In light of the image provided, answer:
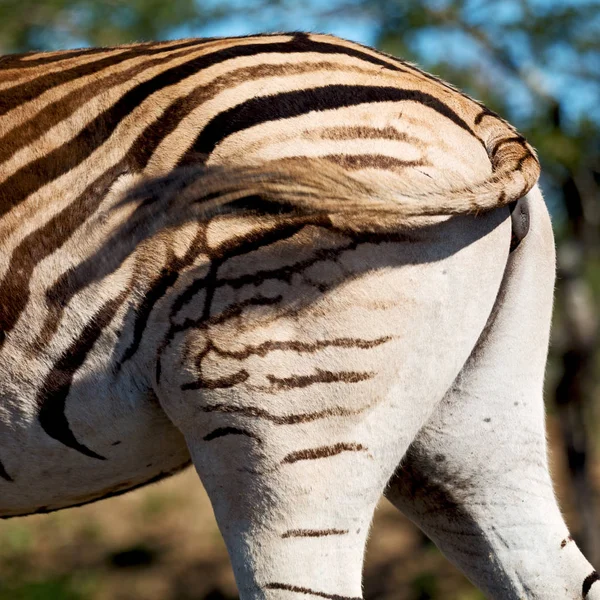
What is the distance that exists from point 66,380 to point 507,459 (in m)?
1.21

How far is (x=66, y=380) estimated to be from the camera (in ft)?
6.89

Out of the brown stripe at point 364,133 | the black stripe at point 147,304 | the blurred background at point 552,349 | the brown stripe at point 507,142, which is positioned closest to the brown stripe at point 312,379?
the black stripe at point 147,304

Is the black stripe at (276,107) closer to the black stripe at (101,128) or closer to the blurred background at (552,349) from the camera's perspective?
the black stripe at (101,128)

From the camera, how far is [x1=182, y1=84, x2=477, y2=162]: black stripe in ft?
6.57

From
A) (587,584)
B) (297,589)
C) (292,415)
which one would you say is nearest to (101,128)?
(292,415)

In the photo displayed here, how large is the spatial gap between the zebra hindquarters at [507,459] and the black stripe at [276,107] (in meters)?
0.61

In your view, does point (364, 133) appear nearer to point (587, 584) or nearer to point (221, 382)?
point (221, 382)

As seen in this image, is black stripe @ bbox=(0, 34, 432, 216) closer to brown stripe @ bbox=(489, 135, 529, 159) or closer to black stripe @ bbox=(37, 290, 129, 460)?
brown stripe @ bbox=(489, 135, 529, 159)

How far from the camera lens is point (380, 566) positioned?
6.36 metres

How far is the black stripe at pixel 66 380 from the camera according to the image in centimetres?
204

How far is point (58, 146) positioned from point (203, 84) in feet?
1.29

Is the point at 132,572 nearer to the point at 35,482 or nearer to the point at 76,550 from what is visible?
the point at 76,550

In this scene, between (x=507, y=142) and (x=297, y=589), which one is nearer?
(x=297, y=589)

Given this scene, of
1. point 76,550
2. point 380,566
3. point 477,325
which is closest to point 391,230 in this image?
point 477,325
